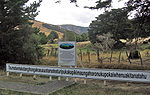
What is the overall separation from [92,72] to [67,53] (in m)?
2.58

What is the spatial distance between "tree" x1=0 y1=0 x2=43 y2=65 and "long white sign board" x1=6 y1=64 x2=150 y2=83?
638 cm

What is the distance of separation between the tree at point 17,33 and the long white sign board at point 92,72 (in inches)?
251

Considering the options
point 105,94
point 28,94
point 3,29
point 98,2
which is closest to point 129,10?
point 98,2

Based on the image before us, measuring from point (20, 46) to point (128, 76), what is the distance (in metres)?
14.1

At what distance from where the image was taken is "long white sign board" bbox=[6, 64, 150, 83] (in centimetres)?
1009

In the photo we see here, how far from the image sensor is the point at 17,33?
20891 mm

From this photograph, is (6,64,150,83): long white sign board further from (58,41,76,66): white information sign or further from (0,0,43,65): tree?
(0,0,43,65): tree

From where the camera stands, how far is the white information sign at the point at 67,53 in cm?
1295

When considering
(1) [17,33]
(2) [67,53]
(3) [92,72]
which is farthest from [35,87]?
(1) [17,33]

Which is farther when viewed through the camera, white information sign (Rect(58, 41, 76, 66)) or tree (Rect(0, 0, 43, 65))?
tree (Rect(0, 0, 43, 65))

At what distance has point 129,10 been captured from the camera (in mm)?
12062

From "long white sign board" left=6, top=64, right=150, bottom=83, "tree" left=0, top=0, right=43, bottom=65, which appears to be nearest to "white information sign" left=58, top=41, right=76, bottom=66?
"long white sign board" left=6, top=64, right=150, bottom=83

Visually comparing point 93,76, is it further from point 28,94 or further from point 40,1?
point 40,1

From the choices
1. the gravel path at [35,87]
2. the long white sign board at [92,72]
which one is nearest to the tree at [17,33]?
the long white sign board at [92,72]
